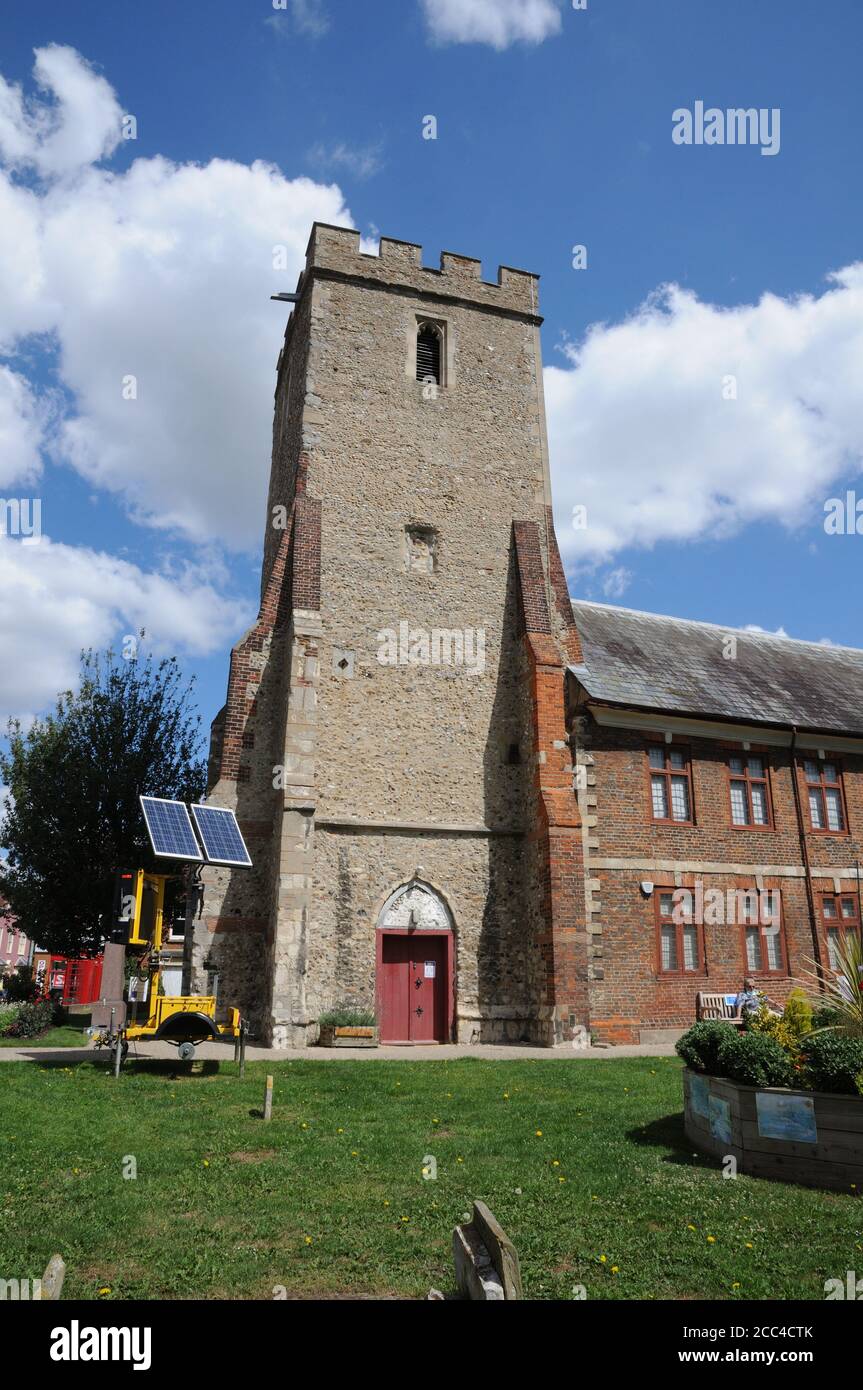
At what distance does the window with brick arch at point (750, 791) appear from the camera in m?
19.3

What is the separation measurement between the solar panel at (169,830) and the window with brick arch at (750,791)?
12405 mm

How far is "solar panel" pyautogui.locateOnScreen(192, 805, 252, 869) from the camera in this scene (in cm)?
1239

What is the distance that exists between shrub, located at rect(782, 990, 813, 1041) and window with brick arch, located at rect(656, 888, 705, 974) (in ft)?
30.1

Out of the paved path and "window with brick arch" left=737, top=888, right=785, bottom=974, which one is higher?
"window with brick arch" left=737, top=888, right=785, bottom=974

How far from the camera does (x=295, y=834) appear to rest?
15164mm

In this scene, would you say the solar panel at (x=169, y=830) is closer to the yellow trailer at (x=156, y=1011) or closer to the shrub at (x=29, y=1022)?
the yellow trailer at (x=156, y=1011)

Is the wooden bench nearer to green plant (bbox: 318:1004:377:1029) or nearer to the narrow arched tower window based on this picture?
green plant (bbox: 318:1004:377:1029)

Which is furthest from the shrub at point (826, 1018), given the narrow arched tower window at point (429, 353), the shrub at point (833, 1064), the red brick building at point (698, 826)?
the narrow arched tower window at point (429, 353)

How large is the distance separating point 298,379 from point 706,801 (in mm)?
13677

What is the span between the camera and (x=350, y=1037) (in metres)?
14.5

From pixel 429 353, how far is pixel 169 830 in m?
14.0

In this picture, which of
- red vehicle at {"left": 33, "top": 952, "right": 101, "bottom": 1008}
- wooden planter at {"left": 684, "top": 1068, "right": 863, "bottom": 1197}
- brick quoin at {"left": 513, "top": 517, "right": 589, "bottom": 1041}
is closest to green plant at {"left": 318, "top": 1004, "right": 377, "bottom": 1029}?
brick quoin at {"left": 513, "top": 517, "right": 589, "bottom": 1041}

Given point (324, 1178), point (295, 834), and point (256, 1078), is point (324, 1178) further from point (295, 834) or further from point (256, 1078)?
point (295, 834)
